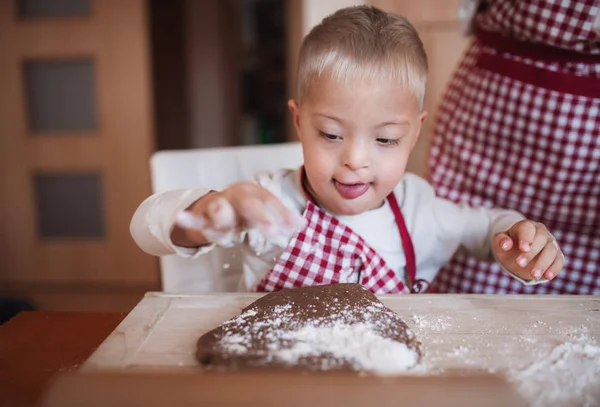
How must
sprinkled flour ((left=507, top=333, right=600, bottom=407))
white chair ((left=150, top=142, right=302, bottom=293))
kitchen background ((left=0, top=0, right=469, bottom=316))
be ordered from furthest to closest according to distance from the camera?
1. kitchen background ((left=0, top=0, right=469, bottom=316))
2. white chair ((left=150, top=142, right=302, bottom=293))
3. sprinkled flour ((left=507, top=333, right=600, bottom=407))

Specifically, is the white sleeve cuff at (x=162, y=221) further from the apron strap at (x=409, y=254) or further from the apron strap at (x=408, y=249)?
the apron strap at (x=409, y=254)

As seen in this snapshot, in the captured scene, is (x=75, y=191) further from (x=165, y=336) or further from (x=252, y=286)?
(x=165, y=336)

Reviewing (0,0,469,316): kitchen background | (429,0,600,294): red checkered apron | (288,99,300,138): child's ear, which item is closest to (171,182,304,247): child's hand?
(288,99,300,138): child's ear

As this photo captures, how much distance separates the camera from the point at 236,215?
0.66 metres

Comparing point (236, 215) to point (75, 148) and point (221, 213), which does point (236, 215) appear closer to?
point (221, 213)

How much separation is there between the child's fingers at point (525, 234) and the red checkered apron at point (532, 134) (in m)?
0.28

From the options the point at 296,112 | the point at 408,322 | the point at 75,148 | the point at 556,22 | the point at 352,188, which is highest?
the point at 556,22

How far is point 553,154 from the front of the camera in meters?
1.03

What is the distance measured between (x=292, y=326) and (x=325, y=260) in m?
0.30

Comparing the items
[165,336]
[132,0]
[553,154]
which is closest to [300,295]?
[165,336]

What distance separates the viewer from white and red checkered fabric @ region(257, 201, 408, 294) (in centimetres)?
88

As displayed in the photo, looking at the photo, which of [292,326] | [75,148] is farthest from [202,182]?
[75,148]

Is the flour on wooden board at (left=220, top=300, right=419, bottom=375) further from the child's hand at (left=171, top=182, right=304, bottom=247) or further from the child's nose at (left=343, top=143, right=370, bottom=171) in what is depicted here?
the child's nose at (left=343, top=143, right=370, bottom=171)

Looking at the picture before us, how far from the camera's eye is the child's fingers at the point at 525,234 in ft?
2.53
